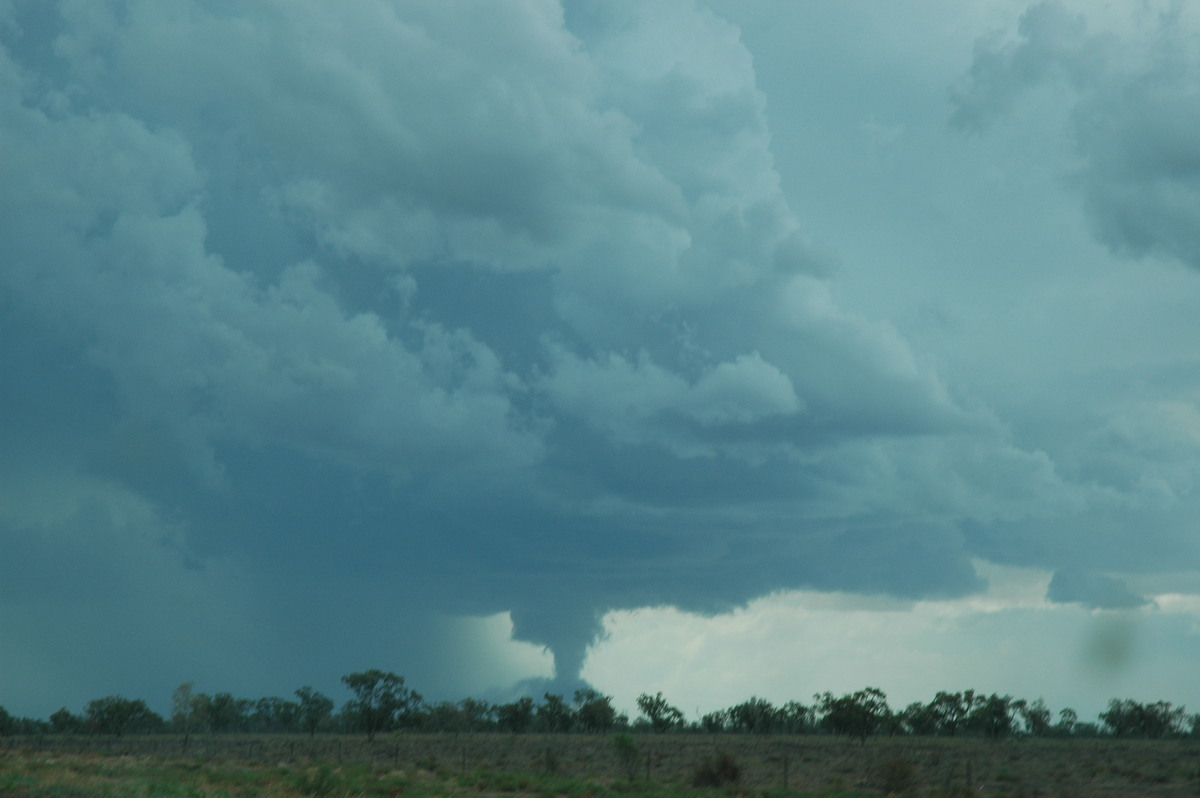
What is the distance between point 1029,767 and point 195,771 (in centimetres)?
5366

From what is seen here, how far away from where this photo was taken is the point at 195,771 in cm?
5772

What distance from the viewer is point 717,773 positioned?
58.5 m

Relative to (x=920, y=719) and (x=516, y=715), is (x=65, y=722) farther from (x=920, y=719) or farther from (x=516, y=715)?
(x=920, y=719)

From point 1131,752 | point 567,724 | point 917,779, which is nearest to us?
point 917,779

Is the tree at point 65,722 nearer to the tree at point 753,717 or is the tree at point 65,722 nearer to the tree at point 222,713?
the tree at point 222,713

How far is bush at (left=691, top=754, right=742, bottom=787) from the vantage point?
5779cm

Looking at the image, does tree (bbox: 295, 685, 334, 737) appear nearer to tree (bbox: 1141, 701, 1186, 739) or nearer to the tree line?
the tree line

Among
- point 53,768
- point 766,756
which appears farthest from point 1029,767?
point 53,768

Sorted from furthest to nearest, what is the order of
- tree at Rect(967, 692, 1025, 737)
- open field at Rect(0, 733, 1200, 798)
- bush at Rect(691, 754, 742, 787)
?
tree at Rect(967, 692, 1025, 737), bush at Rect(691, 754, 742, 787), open field at Rect(0, 733, 1200, 798)

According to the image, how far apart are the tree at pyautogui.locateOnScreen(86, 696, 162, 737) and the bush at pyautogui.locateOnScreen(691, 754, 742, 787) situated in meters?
116

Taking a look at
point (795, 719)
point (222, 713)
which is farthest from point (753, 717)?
point (222, 713)

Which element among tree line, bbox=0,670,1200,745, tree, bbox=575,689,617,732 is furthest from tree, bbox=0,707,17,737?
tree, bbox=575,689,617,732

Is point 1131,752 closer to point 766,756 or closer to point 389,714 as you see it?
point 766,756

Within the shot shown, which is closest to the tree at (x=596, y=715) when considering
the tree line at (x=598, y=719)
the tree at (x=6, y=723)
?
the tree line at (x=598, y=719)
